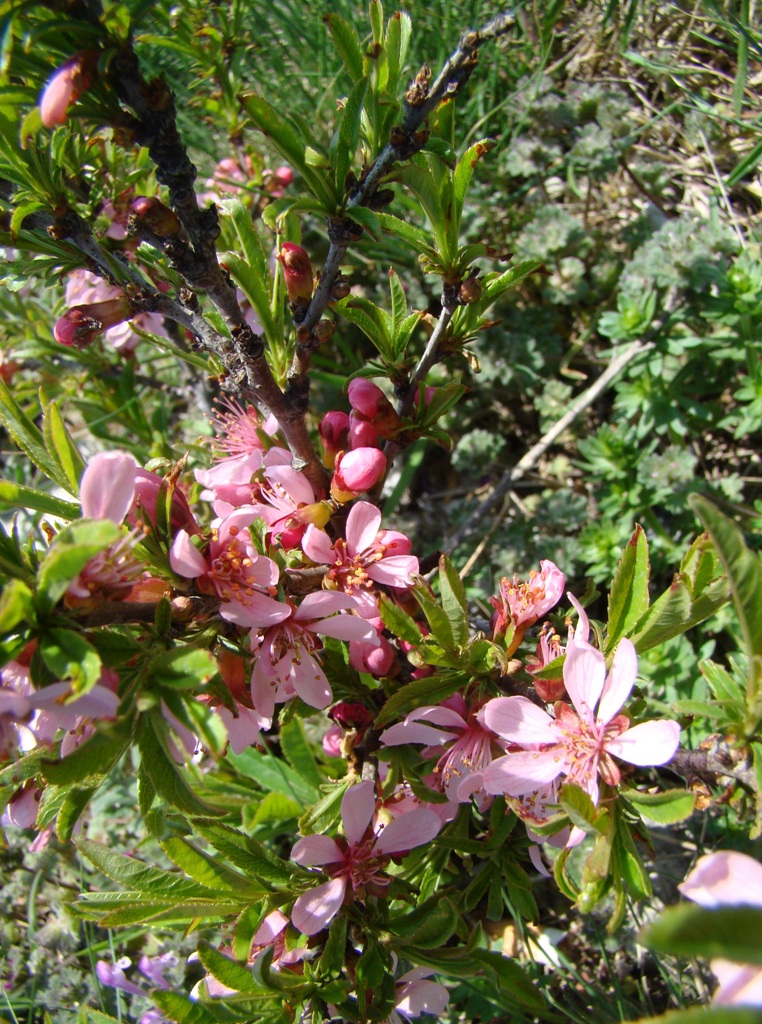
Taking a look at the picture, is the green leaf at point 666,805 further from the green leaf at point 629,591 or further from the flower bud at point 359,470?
the flower bud at point 359,470

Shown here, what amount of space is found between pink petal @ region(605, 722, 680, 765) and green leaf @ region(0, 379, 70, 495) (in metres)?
1.10

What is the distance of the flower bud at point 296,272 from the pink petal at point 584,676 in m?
0.89

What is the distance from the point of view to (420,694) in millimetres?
1368

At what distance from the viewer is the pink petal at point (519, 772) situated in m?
1.29

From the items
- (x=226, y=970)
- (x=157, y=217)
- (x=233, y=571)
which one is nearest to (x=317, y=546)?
(x=233, y=571)

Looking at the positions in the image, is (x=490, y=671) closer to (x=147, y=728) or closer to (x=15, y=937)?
(x=147, y=728)

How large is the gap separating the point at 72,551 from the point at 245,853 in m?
0.82

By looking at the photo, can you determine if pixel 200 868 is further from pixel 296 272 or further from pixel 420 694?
pixel 296 272

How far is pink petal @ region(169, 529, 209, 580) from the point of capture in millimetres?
1199

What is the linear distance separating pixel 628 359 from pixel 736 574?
6.56ft

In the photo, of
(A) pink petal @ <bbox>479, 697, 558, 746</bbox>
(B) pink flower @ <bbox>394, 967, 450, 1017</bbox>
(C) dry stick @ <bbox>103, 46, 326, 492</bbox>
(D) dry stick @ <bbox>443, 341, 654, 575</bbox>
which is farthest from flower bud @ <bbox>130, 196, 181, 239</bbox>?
(D) dry stick @ <bbox>443, 341, 654, 575</bbox>

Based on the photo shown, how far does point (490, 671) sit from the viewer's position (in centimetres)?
140

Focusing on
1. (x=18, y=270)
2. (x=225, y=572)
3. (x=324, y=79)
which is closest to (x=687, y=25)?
(x=324, y=79)

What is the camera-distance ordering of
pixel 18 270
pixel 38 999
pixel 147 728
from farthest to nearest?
pixel 38 999 → pixel 18 270 → pixel 147 728
